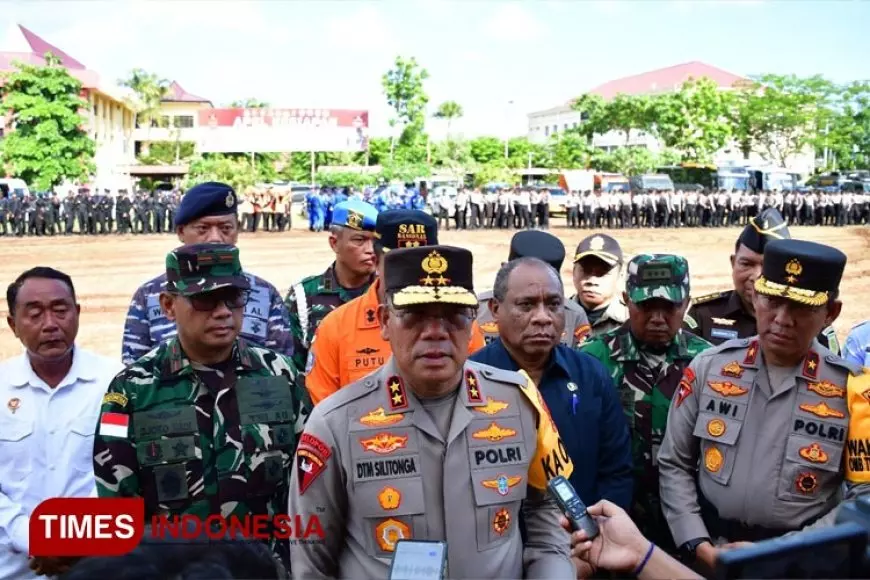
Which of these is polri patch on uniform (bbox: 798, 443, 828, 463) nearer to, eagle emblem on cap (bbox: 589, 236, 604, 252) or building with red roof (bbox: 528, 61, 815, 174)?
eagle emblem on cap (bbox: 589, 236, 604, 252)

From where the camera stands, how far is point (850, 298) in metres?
13.4

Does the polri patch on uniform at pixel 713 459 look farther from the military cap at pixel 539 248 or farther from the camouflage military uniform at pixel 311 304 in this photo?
the camouflage military uniform at pixel 311 304

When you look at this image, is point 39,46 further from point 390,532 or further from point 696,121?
point 390,532

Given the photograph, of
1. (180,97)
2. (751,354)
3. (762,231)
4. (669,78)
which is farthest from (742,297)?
(669,78)

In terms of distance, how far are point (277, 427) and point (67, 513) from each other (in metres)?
0.77

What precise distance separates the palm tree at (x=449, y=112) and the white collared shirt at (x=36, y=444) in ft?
206

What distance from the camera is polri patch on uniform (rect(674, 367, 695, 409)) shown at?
114 inches

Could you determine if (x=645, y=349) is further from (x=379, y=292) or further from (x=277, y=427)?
(x=277, y=427)

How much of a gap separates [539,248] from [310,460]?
264 cm

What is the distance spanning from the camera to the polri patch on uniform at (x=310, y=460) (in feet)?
6.88

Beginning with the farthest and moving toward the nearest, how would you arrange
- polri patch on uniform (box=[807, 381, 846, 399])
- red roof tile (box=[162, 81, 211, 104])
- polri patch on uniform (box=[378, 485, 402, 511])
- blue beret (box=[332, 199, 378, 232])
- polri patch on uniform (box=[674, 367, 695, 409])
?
red roof tile (box=[162, 81, 211, 104]) < blue beret (box=[332, 199, 378, 232]) < polri patch on uniform (box=[674, 367, 695, 409]) < polri patch on uniform (box=[807, 381, 846, 399]) < polri patch on uniform (box=[378, 485, 402, 511])

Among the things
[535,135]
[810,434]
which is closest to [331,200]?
A: [810,434]

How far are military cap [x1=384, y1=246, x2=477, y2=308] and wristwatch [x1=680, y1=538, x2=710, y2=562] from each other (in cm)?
120

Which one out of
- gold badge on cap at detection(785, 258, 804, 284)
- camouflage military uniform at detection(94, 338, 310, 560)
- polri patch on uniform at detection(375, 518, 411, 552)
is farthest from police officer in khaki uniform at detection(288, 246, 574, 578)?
gold badge on cap at detection(785, 258, 804, 284)
